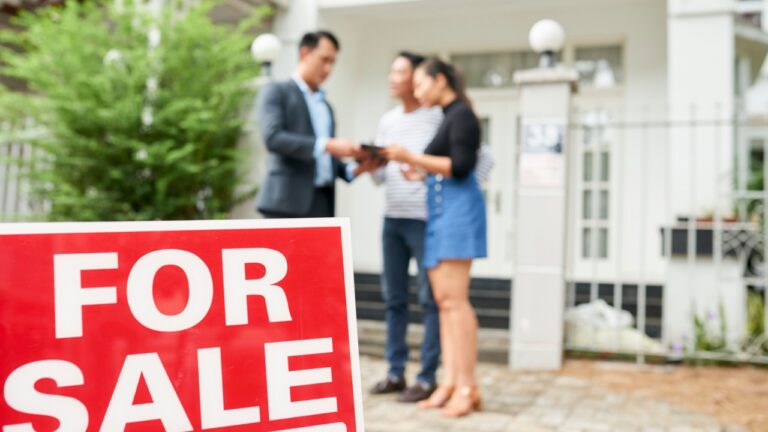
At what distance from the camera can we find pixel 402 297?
3.62 meters

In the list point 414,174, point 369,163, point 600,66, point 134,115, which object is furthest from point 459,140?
point 600,66

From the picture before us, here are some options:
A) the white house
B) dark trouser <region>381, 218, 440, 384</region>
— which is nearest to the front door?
the white house

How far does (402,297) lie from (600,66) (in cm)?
506

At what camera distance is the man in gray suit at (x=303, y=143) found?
304 cm

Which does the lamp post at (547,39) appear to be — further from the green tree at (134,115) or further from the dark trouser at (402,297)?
the green tree at (134,115)

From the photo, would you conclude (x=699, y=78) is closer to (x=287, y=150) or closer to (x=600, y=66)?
(x=600, y=66)

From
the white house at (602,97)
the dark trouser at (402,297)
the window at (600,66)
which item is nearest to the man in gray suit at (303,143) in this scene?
the dark trouser at (402,297)

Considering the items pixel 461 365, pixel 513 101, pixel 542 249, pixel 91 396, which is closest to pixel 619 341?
pixel 542 249

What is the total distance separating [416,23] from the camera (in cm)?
798

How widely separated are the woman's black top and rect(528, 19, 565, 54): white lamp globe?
5.83ft

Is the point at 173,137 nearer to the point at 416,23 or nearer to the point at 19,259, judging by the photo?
the point at 416,23

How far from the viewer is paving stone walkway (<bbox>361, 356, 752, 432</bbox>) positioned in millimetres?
3082

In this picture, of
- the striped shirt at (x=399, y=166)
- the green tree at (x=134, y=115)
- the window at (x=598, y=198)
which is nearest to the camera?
the striped shirt at (x=399, y=166)

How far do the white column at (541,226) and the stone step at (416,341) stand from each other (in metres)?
0.16
